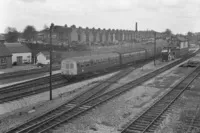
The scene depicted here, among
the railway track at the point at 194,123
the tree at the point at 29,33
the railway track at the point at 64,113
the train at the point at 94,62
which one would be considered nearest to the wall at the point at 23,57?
the train at the point at 94,62

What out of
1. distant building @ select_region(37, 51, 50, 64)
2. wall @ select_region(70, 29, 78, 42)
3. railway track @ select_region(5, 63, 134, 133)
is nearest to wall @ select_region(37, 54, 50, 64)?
distant building @ select_region(37, 51, 50, 64)

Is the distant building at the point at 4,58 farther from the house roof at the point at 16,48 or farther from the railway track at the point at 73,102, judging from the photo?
the railway track at the point at 73,102

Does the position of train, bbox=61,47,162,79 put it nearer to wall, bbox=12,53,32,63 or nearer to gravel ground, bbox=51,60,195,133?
gravel ground, bbox=51,60,195,133

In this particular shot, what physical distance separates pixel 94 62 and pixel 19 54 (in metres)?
23.4

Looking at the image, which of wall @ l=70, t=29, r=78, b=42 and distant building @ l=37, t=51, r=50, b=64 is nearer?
distant building @ l=37, t=51, r=50, b=64

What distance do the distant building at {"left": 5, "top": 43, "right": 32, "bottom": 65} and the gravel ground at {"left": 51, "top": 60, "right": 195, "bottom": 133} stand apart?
32371 mm

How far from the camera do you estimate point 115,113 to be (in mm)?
16438

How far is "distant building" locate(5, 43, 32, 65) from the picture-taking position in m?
48.7

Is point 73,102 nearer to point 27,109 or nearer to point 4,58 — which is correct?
point 27,109

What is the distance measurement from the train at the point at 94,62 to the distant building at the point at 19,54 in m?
21.7

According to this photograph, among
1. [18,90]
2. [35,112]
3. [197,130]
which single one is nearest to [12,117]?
[35,112]

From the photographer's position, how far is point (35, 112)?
55.7 ft

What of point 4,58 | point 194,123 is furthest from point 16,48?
point 194,123

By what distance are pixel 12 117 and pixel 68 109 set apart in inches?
150
